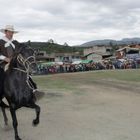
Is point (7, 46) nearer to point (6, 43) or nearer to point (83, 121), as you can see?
point (6, 43)

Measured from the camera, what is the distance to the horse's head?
30.0ft

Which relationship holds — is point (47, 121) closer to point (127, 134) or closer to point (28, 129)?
point (28, 129)

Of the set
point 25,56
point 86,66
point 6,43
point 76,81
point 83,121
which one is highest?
point 6,43

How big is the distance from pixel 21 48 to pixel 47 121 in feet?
9.98

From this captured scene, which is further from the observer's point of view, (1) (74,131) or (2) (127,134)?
(1) (74,131)

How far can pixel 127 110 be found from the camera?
13.4 m

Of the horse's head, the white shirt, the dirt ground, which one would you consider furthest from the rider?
the dirt ground

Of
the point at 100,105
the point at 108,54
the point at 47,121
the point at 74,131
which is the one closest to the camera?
the point at 74,131

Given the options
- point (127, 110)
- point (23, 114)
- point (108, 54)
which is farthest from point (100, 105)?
point (108, 54)

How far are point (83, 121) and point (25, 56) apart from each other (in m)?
3.05

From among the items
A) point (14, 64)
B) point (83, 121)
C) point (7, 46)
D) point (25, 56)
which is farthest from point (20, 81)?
point (83, 121)

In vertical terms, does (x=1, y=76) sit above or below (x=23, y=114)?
above

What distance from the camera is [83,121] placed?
11.5m

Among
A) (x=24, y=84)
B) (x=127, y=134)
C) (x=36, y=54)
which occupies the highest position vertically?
(x=36, y=54)
